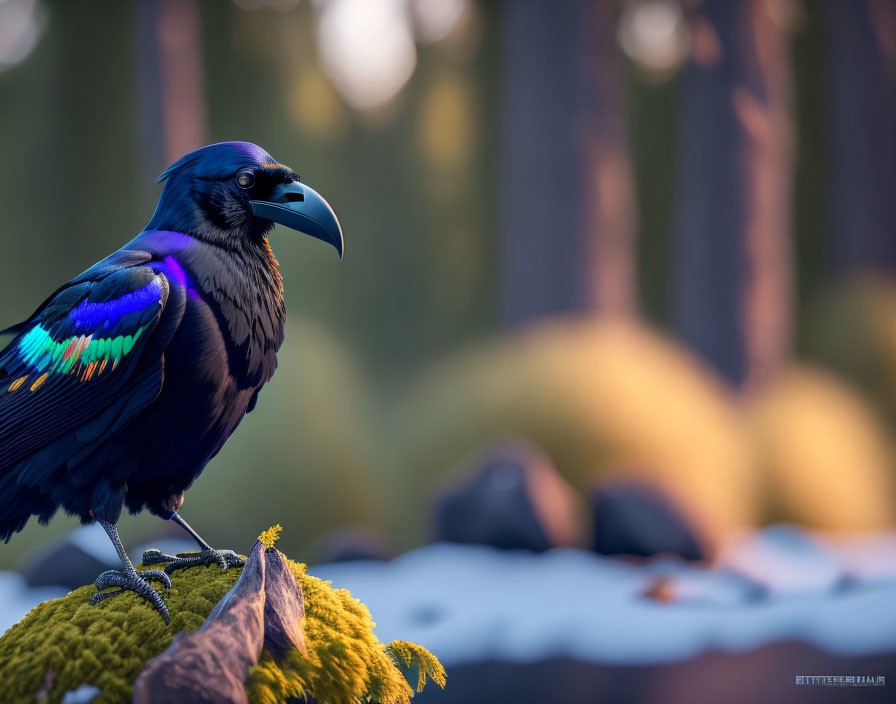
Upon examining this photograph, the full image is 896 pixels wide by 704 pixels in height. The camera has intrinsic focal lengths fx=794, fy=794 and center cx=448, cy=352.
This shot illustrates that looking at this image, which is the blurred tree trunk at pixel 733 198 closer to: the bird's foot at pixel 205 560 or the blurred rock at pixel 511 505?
the blurred rock at pixel 511 505

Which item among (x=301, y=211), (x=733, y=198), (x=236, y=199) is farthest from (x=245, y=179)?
(x=733, y=198)

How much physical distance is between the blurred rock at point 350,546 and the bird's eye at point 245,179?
405 centimetres

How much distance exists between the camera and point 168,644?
1984 millimetres

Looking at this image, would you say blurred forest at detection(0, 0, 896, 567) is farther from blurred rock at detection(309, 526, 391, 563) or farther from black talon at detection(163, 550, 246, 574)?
black talon at detection(163, 550, 246, 574)

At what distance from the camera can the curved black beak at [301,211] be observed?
2.21m

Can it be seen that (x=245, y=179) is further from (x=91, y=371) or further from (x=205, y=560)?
(x=205, y=560)

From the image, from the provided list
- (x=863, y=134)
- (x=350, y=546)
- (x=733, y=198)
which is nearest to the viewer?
(x=350, y=546)

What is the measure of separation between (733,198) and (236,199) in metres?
5.28

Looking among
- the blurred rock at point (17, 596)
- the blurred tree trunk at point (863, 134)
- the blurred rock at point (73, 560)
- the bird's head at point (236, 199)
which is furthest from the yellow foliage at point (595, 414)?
the bird's head at point (236, 199)

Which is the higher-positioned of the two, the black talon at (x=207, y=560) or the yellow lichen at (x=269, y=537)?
the yellow lichen at (x=269, y=537)

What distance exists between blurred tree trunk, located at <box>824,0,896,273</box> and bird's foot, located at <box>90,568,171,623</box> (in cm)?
667

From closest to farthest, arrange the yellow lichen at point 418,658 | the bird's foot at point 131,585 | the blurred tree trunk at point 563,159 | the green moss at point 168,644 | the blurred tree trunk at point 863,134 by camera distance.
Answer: the green moss at point 168,644 → the bird's foot at point 131,585 → the yellow lichen at point 418,658 → the blurred tree trunk at point 563,159 → the blurred tree trunk at point 863,134

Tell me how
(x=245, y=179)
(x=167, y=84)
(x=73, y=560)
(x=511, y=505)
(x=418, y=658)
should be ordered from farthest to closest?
(x=167, y=84) → (x=511, y=505) → (x=73, y=560) → (x=418, y=658) → (x=245, y=179)

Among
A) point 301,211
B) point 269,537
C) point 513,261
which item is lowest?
point 269,537
